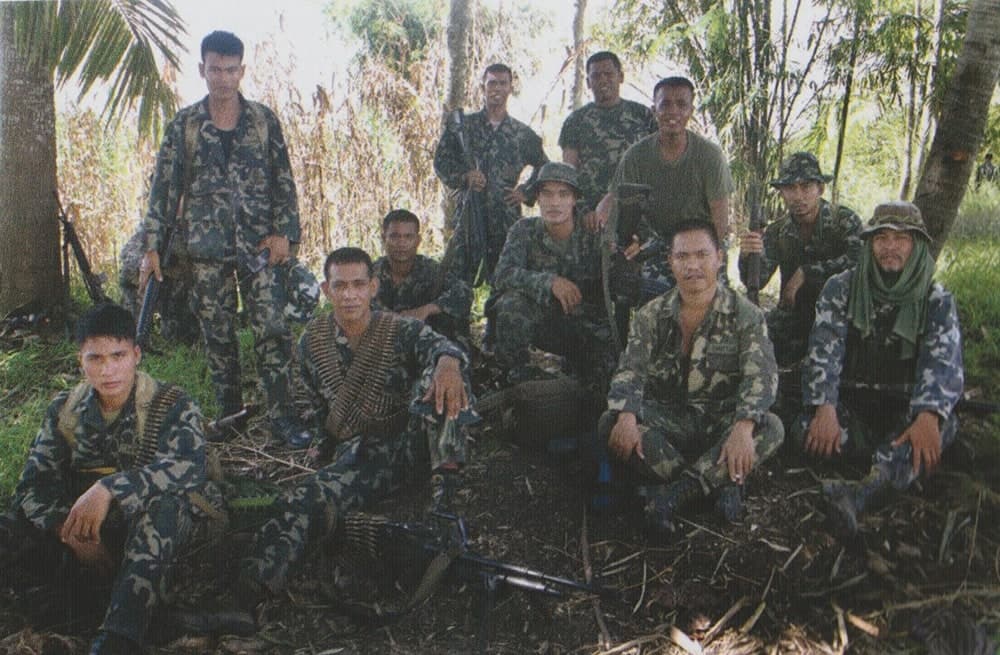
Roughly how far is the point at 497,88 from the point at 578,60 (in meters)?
5.50

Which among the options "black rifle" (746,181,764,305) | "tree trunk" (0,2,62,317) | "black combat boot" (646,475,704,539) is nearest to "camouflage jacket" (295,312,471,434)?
"black combat boot" (646,475,704,539)

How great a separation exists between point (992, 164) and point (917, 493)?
23.5 ft

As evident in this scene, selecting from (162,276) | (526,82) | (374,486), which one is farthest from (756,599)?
(526,82)

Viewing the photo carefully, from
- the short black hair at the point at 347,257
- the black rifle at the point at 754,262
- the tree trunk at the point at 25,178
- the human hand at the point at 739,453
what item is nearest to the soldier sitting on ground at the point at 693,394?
the human hand at the point at 739,453

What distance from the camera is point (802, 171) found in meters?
5.57

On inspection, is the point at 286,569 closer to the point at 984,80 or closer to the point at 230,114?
the point at 230,114

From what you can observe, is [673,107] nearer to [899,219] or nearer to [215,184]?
[899,219]

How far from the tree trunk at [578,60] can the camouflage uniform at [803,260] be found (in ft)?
15.9

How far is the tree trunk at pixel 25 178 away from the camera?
21.2 ft

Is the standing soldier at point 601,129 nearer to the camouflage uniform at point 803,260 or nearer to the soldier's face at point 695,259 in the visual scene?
the camouflage uniform at point 803,260

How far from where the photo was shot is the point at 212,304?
16.2ft

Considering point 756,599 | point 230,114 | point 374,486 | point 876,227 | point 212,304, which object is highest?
point 230,114

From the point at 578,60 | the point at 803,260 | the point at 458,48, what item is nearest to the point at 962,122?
the point at 803,260

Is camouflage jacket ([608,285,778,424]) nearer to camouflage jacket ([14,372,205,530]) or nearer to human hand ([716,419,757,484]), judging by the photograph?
human hand ([716,419,757,484])
